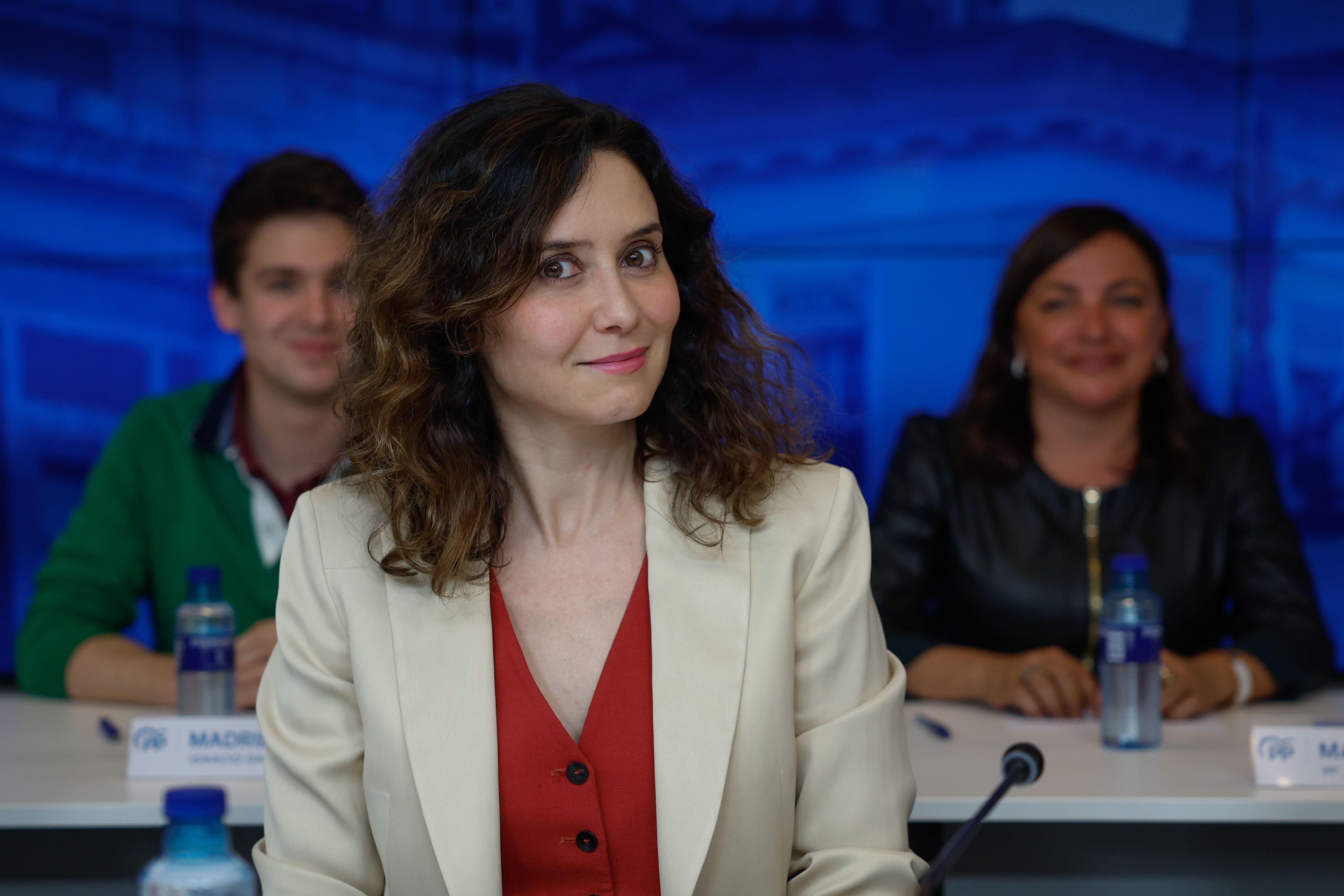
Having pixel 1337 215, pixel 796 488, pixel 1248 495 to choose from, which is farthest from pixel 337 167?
pixel 1337 215

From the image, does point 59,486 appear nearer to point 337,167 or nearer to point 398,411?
point 337,167

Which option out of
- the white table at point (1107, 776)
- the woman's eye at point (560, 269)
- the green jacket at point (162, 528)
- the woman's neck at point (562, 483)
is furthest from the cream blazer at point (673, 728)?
the green jacket at point (162, 528)

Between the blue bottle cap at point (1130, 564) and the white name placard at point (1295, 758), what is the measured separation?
1.05 ft

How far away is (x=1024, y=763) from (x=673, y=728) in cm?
37

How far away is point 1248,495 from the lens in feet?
8.21

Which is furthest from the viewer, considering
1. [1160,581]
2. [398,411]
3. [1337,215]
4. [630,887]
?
[1337,215]

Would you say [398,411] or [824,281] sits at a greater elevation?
[824,281]

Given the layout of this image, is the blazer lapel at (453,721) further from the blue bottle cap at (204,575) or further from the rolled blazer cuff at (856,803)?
the blue bottle cap at (204,575)

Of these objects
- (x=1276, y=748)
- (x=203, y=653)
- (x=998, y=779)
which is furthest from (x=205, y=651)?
(x=1276, y=748)

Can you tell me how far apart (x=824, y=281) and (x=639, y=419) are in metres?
1.95

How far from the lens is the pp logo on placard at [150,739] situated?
1.79 m

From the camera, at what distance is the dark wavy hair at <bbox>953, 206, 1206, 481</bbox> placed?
2.57 metres

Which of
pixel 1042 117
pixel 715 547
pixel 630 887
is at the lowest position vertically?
pixel 630 887

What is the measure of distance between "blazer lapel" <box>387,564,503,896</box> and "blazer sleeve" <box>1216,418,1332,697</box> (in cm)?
139
